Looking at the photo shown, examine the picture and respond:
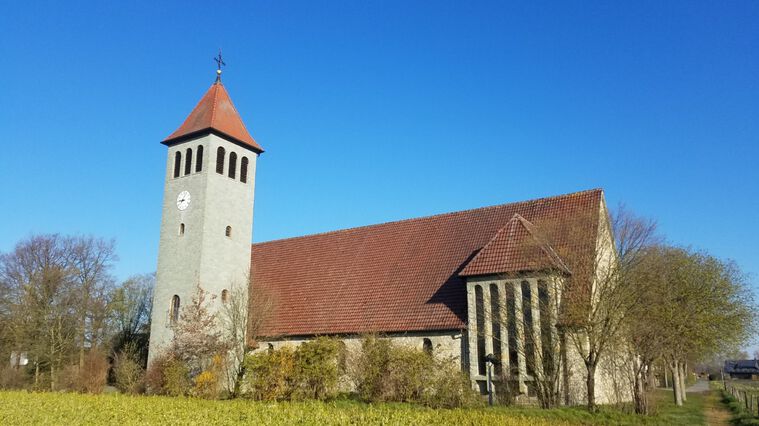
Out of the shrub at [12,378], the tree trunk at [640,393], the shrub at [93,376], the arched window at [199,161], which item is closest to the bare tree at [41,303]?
the shrub at [12,378]

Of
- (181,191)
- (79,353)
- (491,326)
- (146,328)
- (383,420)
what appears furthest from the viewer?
(146,328)

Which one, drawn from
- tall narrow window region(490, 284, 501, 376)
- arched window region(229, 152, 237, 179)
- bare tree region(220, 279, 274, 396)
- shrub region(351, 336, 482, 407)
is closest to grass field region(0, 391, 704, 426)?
shrub region(351, 336, 482, 407)

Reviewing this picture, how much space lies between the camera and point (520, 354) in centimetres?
2173

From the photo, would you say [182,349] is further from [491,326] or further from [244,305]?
[491,326]

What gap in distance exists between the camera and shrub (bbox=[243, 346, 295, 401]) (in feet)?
68.9

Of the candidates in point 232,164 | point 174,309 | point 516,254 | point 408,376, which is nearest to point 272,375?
point 408,376

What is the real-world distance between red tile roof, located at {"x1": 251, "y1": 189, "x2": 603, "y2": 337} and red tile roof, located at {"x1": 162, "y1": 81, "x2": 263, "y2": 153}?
7360 millimetres

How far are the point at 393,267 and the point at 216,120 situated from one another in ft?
40.9

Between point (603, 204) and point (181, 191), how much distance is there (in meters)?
21.3

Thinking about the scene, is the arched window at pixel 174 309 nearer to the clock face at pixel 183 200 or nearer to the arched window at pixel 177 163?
the clock face at pixel 183 200

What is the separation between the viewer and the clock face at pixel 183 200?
31225mm

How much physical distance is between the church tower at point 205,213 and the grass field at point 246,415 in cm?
1105

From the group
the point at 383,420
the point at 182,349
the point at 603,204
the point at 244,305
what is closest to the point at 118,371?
the point at 182,349

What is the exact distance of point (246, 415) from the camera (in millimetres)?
14109
